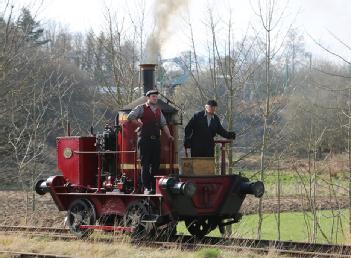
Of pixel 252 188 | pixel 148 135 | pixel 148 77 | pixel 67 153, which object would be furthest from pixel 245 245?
pixel 67 153

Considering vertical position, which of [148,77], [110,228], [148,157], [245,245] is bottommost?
[245,245]

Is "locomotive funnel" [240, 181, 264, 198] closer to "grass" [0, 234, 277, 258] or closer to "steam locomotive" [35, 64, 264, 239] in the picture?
"steam locomotive" [35, 64, 264, 239]

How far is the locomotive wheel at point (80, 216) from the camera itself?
10367 mm

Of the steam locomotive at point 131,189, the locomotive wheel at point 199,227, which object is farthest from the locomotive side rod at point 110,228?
the locomotive wheel at point 199,227

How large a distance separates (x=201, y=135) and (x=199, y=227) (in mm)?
1724

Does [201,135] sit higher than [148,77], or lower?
lower

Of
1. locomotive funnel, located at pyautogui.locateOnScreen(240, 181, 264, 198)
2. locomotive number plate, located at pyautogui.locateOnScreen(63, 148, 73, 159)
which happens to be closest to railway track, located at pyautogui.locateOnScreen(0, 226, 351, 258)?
locomotive funnel, located at pyautogui.locateOnScreen(240, 181, 264, 198)

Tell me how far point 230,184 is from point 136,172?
1.62 m

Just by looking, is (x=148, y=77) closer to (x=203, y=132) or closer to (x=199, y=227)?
(x=203, y=132)

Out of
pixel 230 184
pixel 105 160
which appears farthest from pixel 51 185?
pixel 230 184

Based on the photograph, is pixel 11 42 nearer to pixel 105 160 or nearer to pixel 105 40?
pixel 105 40

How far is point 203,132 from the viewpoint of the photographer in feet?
34.7

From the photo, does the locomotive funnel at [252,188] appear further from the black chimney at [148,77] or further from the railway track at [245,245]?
the black chimney at [148,77]

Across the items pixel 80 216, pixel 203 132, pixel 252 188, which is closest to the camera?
pixel 252 188
